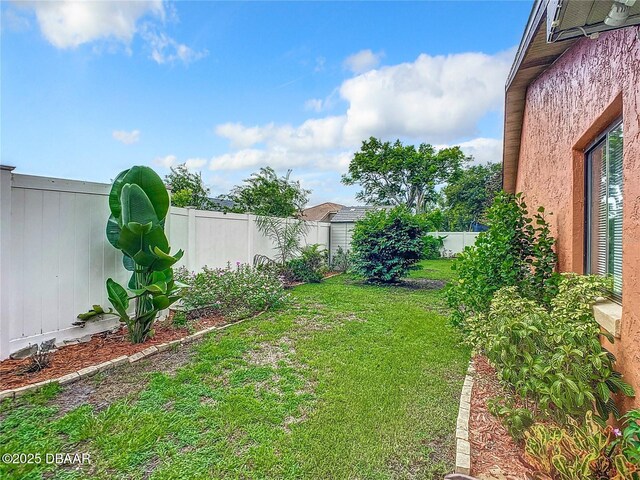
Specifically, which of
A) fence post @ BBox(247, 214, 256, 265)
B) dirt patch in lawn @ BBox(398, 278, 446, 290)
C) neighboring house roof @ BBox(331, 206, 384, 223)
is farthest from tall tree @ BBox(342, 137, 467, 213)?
fence post @ BBox(247, 214, 256, 265)

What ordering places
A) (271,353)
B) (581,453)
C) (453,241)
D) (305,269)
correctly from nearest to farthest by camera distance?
1. (581,453)
2. (271,353)
3. (305,269)
4. (453,241)

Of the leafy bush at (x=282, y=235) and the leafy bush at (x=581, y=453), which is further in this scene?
the leafy bush at (x=282, y=235)

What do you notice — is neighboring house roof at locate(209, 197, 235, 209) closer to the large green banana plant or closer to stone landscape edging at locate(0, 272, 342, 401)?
the large green banana plant

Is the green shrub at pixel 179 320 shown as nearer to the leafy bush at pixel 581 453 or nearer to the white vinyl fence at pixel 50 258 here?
the white vinyl fence at pixel 50 258

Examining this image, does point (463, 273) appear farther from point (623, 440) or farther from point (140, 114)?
point (140, 114)

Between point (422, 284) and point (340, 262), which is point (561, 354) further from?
point (340, 262)

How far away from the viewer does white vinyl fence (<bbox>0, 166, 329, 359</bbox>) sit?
3.75m

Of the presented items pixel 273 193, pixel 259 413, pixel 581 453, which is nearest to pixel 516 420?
pixel 581 453

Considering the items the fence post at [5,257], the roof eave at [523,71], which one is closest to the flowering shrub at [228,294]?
the fence post at [5,257]

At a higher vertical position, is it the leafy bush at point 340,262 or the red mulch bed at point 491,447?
the leafy bush at point 340,262

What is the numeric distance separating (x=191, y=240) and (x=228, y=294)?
6.02ft

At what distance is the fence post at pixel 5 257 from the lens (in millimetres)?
3643

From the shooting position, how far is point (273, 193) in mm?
12766

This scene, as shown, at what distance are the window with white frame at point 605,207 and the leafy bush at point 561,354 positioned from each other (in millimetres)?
249
